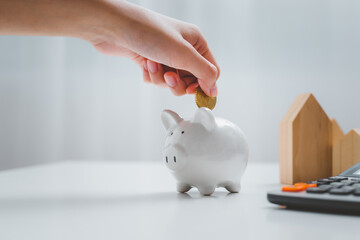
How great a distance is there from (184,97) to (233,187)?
89 cm

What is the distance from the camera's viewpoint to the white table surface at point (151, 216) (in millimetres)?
325

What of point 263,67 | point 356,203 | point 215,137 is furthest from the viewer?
point 263,67

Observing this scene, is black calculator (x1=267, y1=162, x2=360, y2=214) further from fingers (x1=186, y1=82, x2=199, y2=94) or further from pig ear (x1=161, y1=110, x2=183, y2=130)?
fingers (x1=186, y1=82, x2=199, y2=94)

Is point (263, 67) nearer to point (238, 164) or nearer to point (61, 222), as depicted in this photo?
point (238, 164)

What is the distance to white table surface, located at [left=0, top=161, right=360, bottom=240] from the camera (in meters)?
0.32

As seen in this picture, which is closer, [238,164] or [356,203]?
[356,203]

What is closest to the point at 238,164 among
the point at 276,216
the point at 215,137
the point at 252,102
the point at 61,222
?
the point at 215,137

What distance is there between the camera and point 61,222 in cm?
38

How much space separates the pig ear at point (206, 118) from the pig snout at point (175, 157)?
50 millimetres

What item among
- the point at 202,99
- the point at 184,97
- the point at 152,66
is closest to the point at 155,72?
the point at 152,66

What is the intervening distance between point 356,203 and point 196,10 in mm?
1156

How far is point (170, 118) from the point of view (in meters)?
0.60

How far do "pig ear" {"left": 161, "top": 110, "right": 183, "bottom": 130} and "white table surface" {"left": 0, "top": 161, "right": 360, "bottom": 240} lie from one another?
108mm

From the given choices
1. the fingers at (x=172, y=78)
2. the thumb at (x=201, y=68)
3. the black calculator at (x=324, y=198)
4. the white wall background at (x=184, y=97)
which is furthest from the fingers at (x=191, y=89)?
the white wall background at (x=184, y=97)
